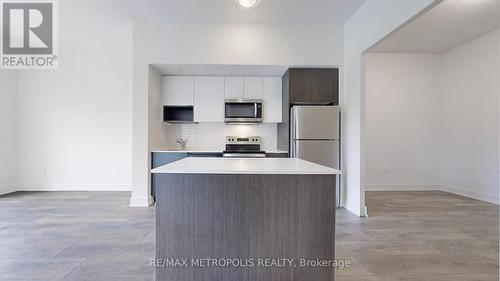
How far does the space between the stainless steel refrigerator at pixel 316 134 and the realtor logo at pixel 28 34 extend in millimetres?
3758

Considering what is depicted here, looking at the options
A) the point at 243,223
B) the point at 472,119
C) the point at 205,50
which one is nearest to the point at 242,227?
the point at 243,223

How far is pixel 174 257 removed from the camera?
5.95 feet

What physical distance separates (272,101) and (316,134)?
42.8 inches

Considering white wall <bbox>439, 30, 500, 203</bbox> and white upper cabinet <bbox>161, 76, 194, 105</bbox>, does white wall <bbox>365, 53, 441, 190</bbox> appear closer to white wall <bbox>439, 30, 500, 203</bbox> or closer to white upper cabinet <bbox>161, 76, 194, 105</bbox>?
white wall <bbox>439, 30, 500, 203</bbox>

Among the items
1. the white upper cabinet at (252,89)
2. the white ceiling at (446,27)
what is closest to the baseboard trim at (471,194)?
the white ceiling at (446,27)

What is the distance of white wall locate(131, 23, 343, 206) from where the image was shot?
4219 millimetres

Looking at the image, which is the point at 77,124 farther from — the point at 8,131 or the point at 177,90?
the point at 177,90

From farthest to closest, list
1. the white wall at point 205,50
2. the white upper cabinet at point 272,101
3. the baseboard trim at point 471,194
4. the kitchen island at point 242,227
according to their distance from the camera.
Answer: the white upper cabinet at point 272,101, the baseboard trim at point 471,194, the white wall at point 205,50, the kitchen island at point 242,227

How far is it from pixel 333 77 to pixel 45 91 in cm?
557

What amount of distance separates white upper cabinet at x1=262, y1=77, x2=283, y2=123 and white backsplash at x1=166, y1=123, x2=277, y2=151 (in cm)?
41

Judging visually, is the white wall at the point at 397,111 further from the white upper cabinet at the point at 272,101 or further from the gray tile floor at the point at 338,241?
the white upper cabinet at the point at 272,101

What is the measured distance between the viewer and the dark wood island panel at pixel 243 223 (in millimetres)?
1810

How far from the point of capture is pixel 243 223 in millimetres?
1819

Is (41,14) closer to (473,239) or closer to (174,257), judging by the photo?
(174,257)
